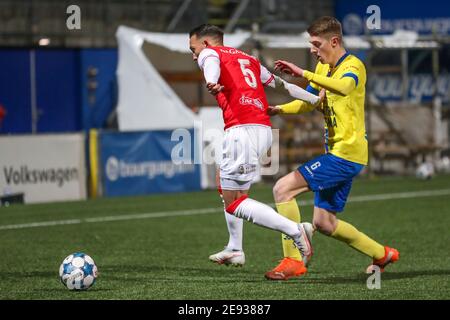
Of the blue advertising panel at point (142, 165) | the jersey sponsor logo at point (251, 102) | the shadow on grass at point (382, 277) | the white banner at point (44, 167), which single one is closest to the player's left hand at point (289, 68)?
the jersey sponsor logo at point (251, 102)

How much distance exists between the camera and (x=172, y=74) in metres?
24.3

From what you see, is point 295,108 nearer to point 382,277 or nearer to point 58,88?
point 382,277

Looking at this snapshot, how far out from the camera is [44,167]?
1862 centimetres

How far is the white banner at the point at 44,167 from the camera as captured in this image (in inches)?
715

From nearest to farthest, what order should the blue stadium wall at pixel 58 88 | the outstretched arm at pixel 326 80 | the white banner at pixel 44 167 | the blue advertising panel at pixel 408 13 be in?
1. the outstretched arm at pixel 326 80
2. the white banner at pixel 44 167
3. the blue stadium wall at pixel 58 88
4. the blue advertising panel at pixel 408 13

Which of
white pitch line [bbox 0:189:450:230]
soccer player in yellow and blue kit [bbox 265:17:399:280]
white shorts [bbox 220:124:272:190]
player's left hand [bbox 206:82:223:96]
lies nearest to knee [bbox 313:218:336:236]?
soccer player in yellow and blue kit [bbox 265:17:399:280]

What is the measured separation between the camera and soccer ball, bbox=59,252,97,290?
838cm

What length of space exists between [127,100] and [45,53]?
3154mm

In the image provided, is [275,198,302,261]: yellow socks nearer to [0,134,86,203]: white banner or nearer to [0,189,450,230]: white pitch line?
[0,189,450,230]: white pitch line

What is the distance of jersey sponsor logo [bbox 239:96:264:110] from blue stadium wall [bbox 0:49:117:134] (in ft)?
49.6

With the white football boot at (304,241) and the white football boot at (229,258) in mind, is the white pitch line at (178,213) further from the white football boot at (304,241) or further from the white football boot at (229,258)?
the white football boot at (304,241)

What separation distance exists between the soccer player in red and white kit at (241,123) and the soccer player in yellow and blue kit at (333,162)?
0.67ft

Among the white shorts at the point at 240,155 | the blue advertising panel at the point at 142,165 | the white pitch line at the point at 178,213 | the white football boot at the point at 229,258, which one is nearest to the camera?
the white shorts at the point at 240,155
